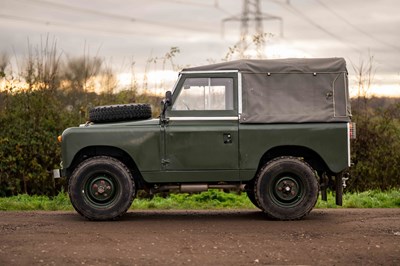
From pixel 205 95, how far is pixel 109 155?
1.76m

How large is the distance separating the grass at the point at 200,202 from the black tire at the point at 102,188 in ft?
8.62

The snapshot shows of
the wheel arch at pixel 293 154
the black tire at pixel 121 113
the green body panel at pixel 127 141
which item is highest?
the black tire at pixel 121 113

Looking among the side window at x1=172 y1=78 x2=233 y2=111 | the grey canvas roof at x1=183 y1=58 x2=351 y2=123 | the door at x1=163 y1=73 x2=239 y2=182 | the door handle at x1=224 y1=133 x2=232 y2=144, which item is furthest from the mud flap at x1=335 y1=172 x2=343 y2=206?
the side window at x1=172 y1=78 x2=233 y2=111

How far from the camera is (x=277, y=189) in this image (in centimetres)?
1220

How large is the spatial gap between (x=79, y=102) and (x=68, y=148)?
706cm

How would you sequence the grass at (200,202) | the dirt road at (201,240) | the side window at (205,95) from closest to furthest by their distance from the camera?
1. the dirt road at (201,240)
2. the side window at (205,95)
3. the grass at (200,202)

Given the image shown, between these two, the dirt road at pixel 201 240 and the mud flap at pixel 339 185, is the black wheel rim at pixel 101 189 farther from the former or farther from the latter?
the mud flap at pixel 339 185

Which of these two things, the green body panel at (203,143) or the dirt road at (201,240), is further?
the green body panel at (203,143)

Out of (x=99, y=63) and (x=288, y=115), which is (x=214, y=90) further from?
(x=99, y=63)

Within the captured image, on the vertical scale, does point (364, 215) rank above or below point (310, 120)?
below

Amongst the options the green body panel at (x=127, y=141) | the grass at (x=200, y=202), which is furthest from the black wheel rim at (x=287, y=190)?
the grass at (x=200, y=202)

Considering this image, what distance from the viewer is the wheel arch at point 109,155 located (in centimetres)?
1243

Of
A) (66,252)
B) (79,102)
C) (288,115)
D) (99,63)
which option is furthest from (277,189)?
(99,63)

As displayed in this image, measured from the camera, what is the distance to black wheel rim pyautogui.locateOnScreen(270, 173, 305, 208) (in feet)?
40.0
